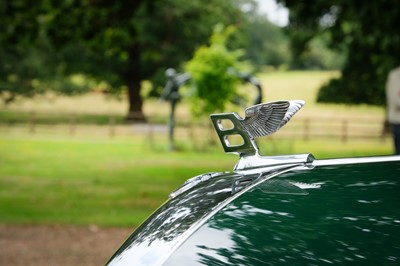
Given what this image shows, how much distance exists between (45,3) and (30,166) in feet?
22.8

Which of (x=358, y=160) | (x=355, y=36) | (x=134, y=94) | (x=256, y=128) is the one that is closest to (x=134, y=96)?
(x=134, y=94)

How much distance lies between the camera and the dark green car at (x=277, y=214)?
1.56 meters

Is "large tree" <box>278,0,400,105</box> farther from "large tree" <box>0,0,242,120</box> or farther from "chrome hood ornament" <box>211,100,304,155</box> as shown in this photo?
"chrome hood ornament" <box>211,100,304,155</box>

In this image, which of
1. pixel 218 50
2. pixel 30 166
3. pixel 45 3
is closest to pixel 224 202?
pixel 45 3

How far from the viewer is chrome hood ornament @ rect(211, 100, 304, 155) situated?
1.86 m

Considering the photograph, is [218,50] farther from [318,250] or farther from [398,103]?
[318,250]

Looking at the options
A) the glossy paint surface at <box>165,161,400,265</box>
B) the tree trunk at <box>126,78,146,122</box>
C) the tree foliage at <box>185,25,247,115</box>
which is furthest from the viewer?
the tree trunk at <box>126,78,146,122</box>

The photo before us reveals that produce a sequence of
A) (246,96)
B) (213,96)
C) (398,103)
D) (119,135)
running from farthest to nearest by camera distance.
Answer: (119,135), (246,96), (213,96), (398,103)

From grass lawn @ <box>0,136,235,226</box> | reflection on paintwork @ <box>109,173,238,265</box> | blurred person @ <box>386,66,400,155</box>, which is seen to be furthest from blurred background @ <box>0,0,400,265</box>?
reflection on paintwork @ <box>109,173,238,265</box>

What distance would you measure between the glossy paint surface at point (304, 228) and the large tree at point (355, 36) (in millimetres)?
11123

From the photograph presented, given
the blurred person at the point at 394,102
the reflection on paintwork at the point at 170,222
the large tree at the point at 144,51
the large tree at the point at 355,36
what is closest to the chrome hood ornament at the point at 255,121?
the reflection on paintwork at the point at 170,222

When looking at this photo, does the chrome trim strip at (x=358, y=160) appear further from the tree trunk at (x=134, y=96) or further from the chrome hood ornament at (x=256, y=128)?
the tree trunk at (x=134, y=96)

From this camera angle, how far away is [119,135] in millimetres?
40750

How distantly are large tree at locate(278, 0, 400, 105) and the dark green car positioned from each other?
35.8 feet
